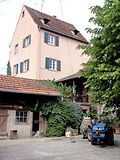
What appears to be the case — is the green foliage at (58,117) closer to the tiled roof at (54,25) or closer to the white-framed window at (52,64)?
the white-framed window at (52,64)

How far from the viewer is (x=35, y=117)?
21.7m

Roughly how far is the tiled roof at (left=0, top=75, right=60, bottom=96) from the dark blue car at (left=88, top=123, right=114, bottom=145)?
5909mm

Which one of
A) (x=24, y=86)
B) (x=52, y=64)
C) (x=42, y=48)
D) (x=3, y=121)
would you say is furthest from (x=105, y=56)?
(x=52, y=64)

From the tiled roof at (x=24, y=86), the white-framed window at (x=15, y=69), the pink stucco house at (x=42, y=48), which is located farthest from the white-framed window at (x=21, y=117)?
the white-framed window at (x=15, y=69)

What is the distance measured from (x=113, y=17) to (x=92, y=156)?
6475mm

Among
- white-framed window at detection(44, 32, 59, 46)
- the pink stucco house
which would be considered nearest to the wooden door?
the pink stucco house

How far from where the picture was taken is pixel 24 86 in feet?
68.1

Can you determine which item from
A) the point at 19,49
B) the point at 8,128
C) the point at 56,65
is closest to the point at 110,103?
the point at 8,128

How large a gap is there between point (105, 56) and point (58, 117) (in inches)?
473

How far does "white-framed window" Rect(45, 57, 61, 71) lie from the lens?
30.6m

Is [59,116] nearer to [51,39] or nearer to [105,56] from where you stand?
[105,56]

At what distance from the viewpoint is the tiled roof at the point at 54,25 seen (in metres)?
31.6

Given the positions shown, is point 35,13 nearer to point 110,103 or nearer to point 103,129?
point 103,129

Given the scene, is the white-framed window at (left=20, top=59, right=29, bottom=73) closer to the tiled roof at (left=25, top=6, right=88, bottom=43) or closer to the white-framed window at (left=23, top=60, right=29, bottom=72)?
the white-framed window at (left=23, top=60, right=29, bottom=72)
